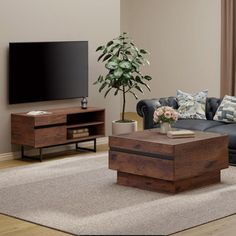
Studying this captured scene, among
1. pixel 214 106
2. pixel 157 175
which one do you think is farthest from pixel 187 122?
pixel 157 175

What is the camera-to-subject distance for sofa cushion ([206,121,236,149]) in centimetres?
702

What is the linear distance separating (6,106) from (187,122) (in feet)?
6.69

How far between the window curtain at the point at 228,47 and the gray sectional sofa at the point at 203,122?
2.10 m

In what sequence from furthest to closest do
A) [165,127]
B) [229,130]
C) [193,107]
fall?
[193,107] → [229,130] → [165,127]

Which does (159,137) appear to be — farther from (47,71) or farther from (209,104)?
(47,71)

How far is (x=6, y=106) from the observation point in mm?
7539

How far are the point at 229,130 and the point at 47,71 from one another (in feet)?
7.27

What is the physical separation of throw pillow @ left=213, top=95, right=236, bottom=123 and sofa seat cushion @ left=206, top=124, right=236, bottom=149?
0.27 m

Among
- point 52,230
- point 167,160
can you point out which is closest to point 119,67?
point 167,160

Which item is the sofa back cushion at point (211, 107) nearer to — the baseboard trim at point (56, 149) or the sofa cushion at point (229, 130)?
the sofa cushion at point (229, 130)

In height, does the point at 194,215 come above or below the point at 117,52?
below

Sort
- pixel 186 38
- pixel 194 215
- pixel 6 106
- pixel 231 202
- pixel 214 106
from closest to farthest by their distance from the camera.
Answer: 1. pixel 194 215
2. pixel 231 202
3. pixel 6 106
4. pixel 214 106
5. pixel 186 38

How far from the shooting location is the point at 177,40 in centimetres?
1122

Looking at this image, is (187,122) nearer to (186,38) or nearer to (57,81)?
Answer: (57,81)
